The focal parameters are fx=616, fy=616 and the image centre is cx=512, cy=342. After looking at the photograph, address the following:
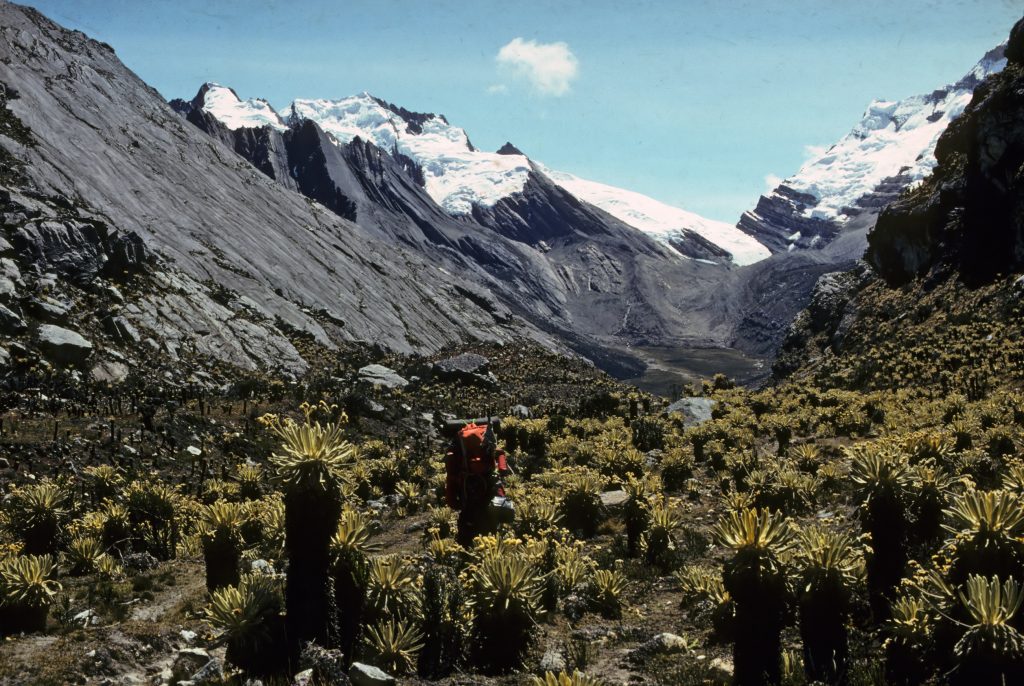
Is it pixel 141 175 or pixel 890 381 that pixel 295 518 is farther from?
pixel 141 175

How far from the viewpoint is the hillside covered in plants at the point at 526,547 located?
6.56 m

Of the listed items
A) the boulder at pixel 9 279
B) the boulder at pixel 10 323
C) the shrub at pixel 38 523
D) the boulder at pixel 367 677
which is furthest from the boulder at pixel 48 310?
the boulder at pixel 367 677

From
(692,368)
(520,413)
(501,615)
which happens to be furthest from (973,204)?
(692,368)

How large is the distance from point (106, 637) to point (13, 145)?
51.5m

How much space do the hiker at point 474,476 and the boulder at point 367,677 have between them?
5.00m

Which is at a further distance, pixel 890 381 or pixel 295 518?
pixel 890 381

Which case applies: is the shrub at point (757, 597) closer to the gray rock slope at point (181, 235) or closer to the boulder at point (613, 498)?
the boulder at point (613, 498)

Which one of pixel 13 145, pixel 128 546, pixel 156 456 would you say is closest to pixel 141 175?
pixel 13 145

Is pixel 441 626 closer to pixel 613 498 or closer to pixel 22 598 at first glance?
pixel 22 598

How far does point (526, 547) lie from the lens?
35.7 feet

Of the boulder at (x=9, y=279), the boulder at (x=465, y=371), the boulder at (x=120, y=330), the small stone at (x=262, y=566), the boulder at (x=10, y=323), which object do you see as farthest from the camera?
the boulder at (x=465, y=371)

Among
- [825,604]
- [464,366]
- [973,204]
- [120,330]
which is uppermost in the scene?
[973,204]

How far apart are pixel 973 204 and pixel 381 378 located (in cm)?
4333

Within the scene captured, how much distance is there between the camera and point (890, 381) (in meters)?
30.2
